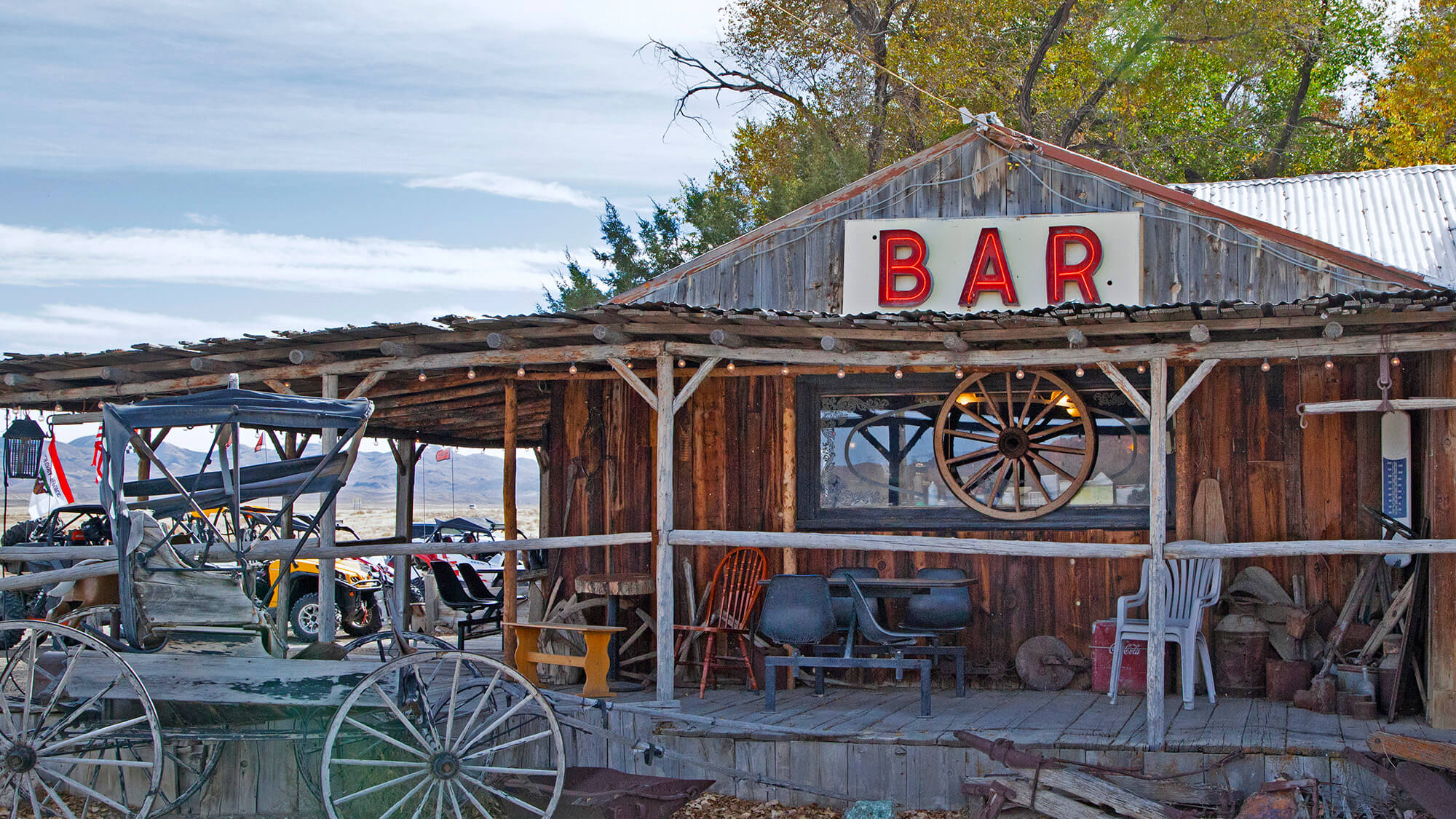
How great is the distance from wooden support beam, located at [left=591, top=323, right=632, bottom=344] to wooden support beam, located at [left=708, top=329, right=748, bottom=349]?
1.88 feet

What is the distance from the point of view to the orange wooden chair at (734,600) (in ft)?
30.2

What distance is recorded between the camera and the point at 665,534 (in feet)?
26.4

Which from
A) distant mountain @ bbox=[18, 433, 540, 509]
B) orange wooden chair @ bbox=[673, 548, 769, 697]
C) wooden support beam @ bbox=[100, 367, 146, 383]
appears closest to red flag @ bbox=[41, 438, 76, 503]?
wooden support beam @ bbox=[100, 367, 146, 383]

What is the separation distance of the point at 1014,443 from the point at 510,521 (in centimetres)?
455

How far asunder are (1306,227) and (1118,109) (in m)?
13.0

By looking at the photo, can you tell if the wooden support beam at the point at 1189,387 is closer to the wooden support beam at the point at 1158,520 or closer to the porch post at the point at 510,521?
the wooden support beam at the point at 1158,520

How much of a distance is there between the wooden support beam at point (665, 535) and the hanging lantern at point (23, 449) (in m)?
7.43

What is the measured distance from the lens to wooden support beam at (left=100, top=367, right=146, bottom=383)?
31.0 feet

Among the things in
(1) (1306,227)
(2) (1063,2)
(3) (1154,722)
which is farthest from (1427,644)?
(2) (1063,2)

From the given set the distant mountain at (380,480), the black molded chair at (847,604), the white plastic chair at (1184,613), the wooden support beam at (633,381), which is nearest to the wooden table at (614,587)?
the black molded chair at (847,604)

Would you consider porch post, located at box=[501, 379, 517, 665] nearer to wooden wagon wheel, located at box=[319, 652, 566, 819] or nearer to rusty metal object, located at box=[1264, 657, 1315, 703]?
wooden wagon wheel, located at box=[319, 652, 566, 819]

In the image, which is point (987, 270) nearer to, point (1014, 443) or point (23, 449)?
point (1014, 443)

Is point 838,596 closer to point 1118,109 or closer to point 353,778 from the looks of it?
point 353,778

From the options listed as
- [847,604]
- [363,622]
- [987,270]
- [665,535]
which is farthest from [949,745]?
[363,622]
